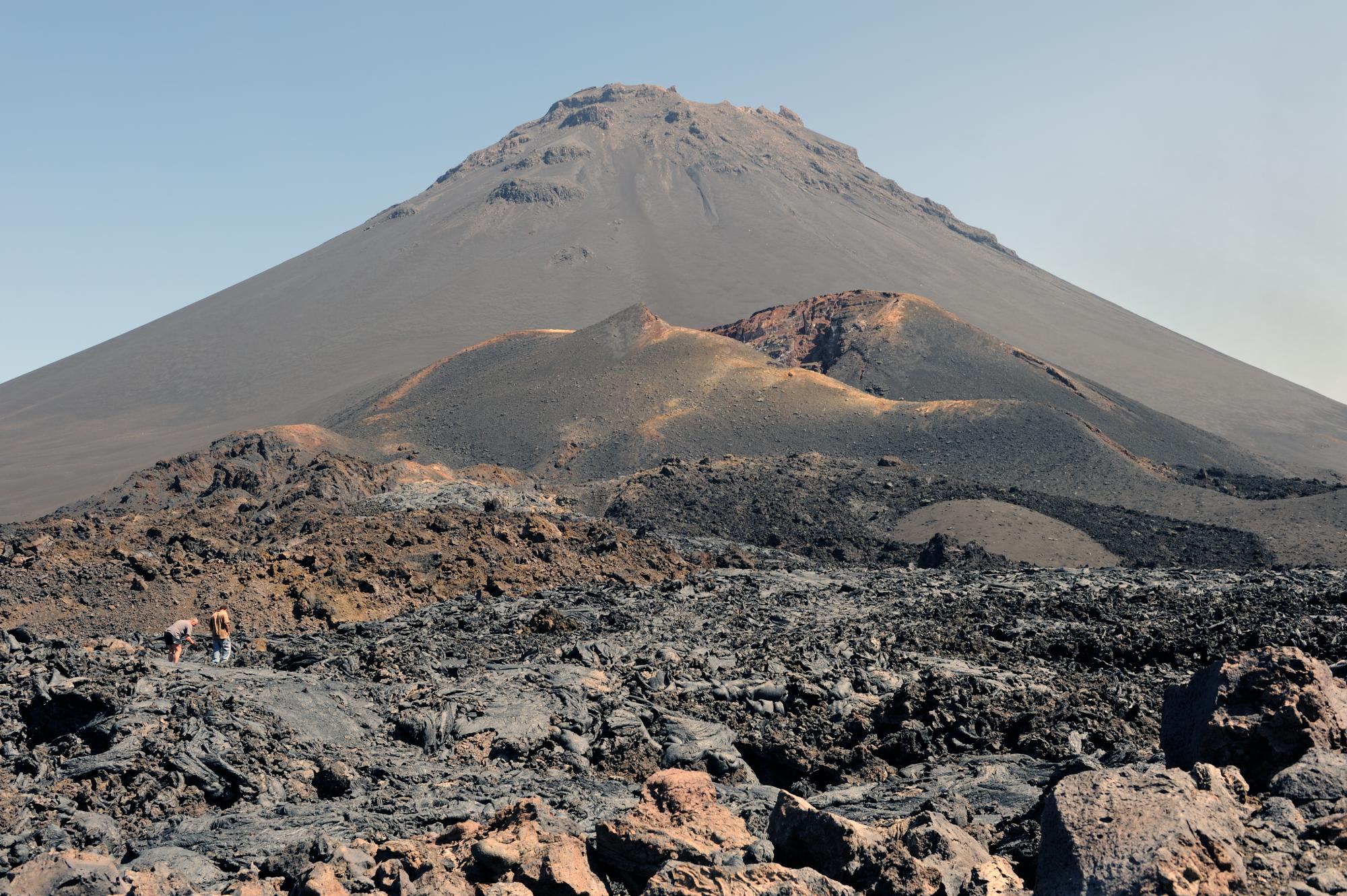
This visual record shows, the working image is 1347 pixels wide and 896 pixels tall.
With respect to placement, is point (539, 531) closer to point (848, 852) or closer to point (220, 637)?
point (220, 637)

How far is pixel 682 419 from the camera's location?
177 feet

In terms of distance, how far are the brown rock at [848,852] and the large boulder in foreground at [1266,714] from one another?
2.22 m

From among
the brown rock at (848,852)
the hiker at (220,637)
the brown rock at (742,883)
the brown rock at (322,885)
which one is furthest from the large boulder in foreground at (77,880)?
the hiker at (220,637)

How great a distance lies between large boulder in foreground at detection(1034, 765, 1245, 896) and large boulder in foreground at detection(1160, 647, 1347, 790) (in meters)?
1.33

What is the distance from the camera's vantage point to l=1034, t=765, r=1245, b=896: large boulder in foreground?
5.03m

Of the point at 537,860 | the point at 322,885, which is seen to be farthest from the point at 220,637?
the point at 537,860

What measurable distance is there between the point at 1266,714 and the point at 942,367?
196 ft

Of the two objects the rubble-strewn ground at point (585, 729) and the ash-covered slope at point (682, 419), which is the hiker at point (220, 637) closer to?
the rubble-strewn ground at point (585, 729)

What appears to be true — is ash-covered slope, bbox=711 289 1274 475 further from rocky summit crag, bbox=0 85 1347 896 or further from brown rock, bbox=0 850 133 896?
brown rock, bbox=0 850 133 896

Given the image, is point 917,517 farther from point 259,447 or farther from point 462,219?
point 462,219

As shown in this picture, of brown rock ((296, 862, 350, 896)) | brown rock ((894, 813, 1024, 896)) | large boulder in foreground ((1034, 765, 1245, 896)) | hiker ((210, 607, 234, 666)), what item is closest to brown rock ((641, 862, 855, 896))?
brown rock ((894, 813, 1024, 896))

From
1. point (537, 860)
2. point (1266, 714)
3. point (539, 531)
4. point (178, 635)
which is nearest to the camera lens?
point (537, 860)

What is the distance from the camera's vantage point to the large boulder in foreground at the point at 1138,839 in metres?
5.03

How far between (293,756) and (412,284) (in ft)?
333
